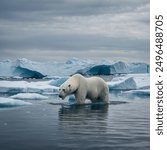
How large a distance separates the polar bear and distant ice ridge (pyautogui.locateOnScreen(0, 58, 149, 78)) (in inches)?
1060

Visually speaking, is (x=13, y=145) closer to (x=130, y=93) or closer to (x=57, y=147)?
(x=57, y=147)

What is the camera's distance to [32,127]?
7.45m

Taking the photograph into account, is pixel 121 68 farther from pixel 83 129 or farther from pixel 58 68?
pixel 83 129

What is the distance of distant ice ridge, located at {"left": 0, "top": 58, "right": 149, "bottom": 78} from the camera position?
138ft

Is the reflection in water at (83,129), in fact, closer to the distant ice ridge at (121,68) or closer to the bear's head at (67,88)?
the bear's head at (67,88)

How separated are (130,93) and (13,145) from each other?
16.5 metres

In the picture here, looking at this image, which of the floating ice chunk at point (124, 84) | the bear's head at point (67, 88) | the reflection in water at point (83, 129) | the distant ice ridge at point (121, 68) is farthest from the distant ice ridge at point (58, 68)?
the reflection in water at point (83, 129)

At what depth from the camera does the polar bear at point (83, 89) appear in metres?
13.7

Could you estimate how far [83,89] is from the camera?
45.2ft

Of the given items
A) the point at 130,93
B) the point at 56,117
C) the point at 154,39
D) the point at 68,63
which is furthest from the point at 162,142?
the point at 68,63

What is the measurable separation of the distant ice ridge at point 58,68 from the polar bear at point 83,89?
26.9 meters

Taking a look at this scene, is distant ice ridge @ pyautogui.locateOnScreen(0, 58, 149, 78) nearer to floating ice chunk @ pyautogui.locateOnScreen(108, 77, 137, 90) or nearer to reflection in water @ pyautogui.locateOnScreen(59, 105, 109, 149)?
floating ice chunk @ pyautogui.locateOnScreen(108, 77, 137, 90)

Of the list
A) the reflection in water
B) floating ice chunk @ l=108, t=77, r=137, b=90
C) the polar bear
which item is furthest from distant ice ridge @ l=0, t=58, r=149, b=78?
the reflection in water

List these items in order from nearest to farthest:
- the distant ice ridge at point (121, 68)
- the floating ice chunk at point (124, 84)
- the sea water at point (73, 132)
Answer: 1. the sea water at point (73, 132)
2. the floating ice chunk at point (124, 84)
3. the distant ice ridge at point (121, 68)
